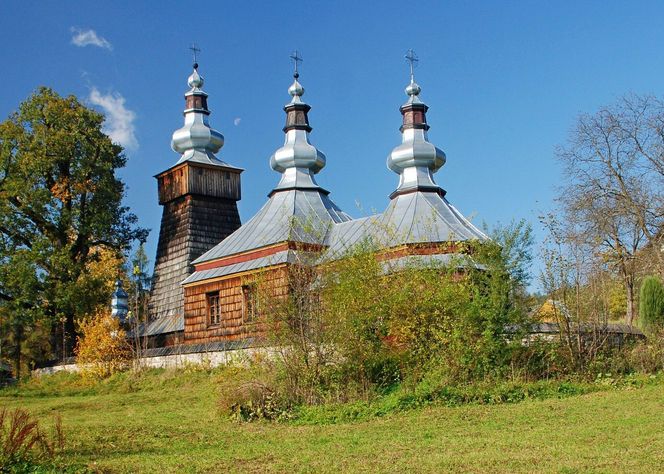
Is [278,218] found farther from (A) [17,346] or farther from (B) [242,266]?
(A) [17,346]

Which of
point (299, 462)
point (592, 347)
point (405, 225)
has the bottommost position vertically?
point (299, 462)

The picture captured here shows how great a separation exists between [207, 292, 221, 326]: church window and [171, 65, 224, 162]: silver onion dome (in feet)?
23.4

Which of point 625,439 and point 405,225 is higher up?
point 405,225

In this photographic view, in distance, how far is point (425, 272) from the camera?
1565 cm

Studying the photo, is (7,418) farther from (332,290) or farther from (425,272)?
(425,272)

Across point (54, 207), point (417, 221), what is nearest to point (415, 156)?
point (417, 221)

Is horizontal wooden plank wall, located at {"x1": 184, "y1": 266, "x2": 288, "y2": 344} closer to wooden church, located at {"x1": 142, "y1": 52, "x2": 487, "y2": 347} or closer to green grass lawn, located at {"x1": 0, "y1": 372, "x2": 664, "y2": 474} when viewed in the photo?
wooden church, located at {"x1": 142, "y1": 52, "x2": 487, "y2": 347}

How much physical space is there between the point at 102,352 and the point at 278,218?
274 inches

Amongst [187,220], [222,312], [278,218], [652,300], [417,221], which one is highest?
[187,220]

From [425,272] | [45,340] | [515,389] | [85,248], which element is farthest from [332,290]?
[45,340]

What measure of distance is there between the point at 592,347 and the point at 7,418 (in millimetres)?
10986

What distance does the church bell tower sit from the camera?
30609mm

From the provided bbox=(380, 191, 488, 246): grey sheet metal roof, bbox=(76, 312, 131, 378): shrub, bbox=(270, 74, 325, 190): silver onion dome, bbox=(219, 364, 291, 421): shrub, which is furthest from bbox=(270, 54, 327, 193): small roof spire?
bbox=(219, 364, 291, 421): shrub

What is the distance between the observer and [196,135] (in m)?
32.2
